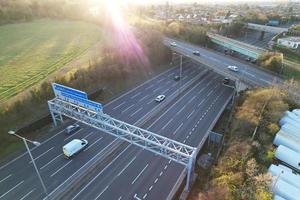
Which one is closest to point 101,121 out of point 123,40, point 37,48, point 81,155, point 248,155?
point 81,155

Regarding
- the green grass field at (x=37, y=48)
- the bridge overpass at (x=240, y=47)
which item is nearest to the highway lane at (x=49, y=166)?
the green grass field at (x=37, y=48)

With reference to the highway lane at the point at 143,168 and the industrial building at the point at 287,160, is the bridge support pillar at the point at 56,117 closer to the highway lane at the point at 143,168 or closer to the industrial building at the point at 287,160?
the highway lane at the point at 143,168

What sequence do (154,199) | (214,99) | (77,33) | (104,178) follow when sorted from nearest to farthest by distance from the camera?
(154,199) < (104,178) < (214,99) < (77,33)

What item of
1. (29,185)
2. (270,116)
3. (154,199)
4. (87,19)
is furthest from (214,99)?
(87,19)

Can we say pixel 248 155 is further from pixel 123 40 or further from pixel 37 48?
pixel 37 48

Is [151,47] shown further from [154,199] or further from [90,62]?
[154,199]

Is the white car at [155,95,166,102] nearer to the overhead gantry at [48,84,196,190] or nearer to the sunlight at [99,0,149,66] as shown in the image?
the sunlight at [99,0,149,66]
